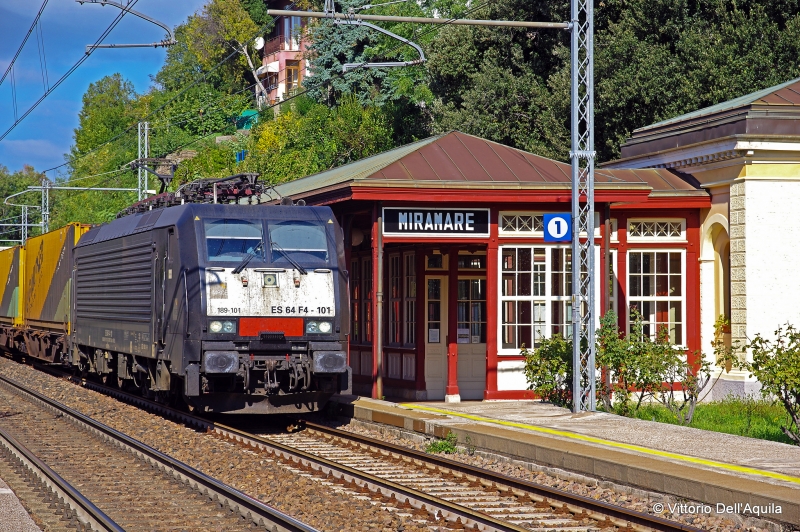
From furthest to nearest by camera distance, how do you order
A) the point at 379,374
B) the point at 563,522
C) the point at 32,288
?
the point at 32,288 → the point at 379,374 → the point at 563,522

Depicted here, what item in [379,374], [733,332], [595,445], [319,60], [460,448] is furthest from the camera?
[319,60]

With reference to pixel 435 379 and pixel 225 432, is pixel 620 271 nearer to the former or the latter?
pixel 435 379

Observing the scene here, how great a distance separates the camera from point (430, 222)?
17656mm

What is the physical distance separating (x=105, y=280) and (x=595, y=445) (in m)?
11.5

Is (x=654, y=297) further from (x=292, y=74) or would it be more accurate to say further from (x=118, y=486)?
(x=292, y=74)

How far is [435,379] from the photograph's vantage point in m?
19.4

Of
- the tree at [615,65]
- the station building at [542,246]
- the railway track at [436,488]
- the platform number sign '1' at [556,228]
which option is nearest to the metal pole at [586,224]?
the platform number sign '1' at [556,228]

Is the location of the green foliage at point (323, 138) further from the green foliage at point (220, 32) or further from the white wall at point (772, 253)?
the white wall at point (772, 253)

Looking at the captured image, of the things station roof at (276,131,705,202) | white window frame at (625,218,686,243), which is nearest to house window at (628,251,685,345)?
white window frame at (625,218,686,243)

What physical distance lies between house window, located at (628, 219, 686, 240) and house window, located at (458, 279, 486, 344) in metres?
2.98

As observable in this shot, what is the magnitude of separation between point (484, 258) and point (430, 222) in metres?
2.31

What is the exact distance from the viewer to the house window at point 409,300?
777 inches

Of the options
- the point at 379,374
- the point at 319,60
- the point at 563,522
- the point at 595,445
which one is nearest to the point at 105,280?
the point at 379,374

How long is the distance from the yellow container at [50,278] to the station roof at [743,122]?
13.1m
